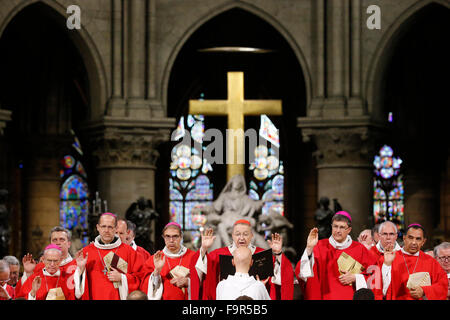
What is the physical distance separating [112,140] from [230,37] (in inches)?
224

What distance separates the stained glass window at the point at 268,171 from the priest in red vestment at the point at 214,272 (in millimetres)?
17916

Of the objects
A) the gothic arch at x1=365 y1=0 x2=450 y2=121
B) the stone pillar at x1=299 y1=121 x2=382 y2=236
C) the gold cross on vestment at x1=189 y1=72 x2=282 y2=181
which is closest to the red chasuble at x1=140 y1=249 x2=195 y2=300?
the gold cross on vestment at x1=189 y1=72 x2=282 y2=181

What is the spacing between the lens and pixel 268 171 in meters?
30.0

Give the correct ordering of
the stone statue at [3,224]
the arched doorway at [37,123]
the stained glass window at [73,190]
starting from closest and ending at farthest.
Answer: the stone statue at [3,224]
the arched doorway at [37,123]
the stained glass window at [73,190]

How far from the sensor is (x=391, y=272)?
1179 centimetres

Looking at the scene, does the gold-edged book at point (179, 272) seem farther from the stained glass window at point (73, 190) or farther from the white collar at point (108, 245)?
the stained glass window at point (73, 190)

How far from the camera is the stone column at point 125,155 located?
23250mm

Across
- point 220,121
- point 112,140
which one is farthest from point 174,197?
point 112,140

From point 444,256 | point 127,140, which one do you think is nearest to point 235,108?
point 127,140

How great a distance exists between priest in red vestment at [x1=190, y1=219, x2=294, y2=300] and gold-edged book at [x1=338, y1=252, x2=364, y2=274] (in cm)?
66

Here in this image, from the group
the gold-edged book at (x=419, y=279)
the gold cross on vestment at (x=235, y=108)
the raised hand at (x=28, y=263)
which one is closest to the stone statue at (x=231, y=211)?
the gold cross on vestment at (x=235, y=108)

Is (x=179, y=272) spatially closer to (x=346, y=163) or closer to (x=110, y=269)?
(x=110, y=269)

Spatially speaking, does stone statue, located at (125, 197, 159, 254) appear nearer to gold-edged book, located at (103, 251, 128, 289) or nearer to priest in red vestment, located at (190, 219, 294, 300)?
gold-edged book, located at (103, 251, 128, 289)

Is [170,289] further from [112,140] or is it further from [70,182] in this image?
[70,182]
